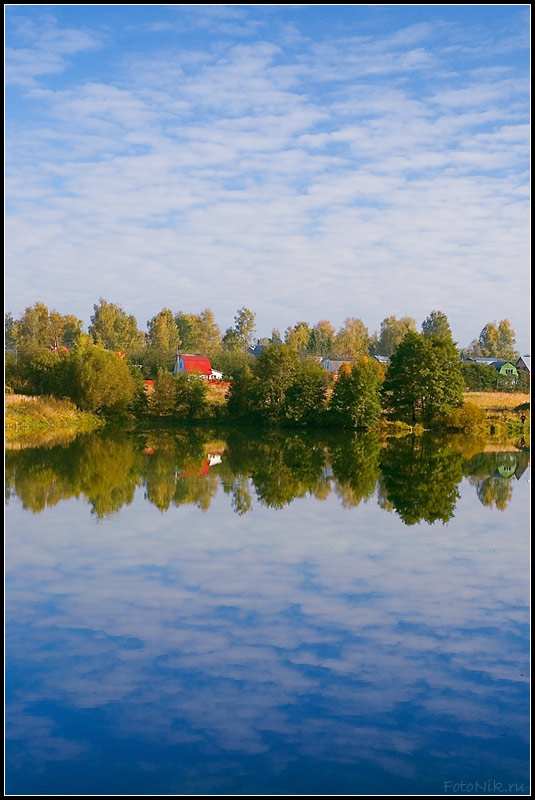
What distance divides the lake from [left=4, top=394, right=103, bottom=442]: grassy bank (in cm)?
1796

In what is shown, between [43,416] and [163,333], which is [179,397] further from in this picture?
[163,333]

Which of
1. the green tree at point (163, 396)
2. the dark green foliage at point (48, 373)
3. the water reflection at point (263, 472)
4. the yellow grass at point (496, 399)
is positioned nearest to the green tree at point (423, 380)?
the yellow grass at point (496, 399)

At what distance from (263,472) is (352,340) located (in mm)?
63869

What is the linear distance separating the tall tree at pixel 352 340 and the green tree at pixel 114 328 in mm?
21049

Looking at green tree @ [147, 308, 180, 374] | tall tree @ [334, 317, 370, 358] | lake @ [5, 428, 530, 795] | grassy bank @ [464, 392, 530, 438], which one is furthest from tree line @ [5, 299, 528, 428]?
tall tree @ [334, 317, 370, 358]

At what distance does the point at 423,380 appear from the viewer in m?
33.1

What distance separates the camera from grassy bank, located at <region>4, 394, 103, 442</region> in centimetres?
3088

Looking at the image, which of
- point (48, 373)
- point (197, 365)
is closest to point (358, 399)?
point (48, 373)

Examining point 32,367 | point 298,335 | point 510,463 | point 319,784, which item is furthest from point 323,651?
point 298,335

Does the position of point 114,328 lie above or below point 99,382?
above

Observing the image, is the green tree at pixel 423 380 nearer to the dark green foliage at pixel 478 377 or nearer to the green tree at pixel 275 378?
the green tree at pixel 275 378

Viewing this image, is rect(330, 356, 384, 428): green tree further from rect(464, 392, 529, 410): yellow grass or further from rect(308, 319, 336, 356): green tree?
rect(308, 319, 336, 356): green tree

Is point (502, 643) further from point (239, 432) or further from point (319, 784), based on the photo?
point (239, 432)

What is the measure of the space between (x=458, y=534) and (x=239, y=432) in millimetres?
20995
